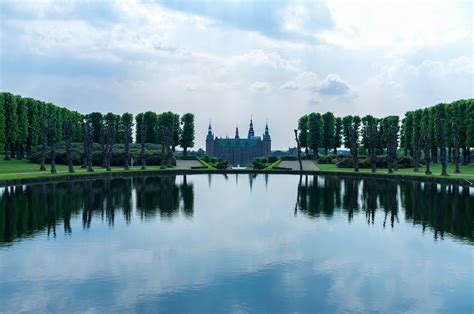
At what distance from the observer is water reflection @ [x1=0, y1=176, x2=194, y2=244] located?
84.4ft

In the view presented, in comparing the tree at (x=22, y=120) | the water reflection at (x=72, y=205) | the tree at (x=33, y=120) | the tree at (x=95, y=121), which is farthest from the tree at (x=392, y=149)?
the tree at (x=95, y=121)

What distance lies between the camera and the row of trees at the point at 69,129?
243ft

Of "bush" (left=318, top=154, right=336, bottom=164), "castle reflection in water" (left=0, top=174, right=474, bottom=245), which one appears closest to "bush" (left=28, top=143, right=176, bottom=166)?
"bush" (left=318, top=154, right=336, bottom=164)

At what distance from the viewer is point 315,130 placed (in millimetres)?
117500

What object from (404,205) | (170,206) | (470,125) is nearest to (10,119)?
(170,206)

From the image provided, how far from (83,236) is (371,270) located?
1404 cm

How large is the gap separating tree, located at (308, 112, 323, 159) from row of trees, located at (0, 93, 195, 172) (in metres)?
30.9

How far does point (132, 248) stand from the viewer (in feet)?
67.9

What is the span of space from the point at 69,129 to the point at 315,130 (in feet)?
220

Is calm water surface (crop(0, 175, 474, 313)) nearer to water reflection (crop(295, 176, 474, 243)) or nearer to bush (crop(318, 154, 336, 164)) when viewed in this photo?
water reflection (crop(295, 176, 474, 243))

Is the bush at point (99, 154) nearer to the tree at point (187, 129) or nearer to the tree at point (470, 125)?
the tree at point (187, 129)

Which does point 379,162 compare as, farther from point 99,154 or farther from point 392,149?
point 99,154

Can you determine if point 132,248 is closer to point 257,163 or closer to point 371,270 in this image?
point 371,270

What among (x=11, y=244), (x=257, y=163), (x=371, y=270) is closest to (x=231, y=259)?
(x=371, y=270)
